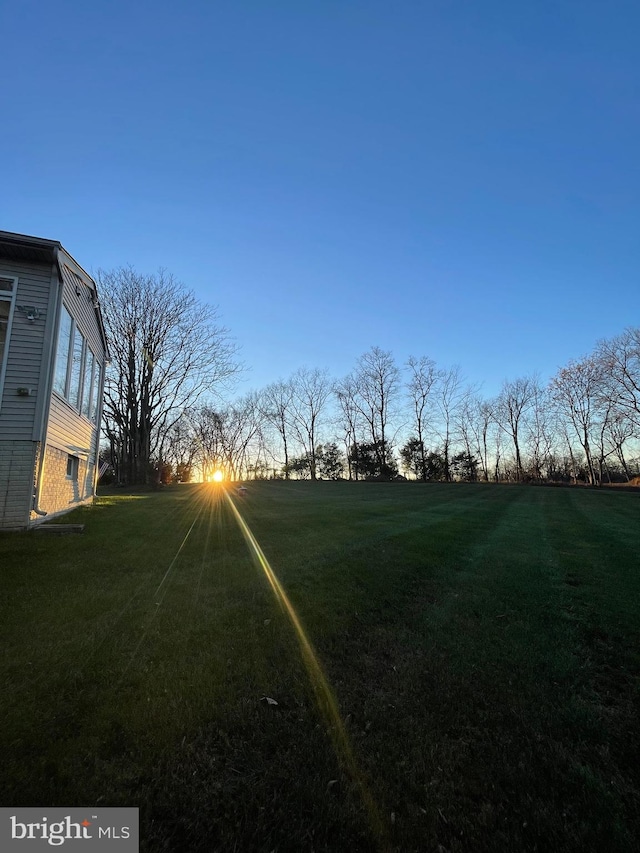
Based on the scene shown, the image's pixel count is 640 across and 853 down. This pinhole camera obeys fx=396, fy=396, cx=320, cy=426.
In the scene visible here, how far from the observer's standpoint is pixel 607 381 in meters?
32.1

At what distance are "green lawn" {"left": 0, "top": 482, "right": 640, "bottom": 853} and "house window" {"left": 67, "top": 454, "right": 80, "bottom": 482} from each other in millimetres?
5514

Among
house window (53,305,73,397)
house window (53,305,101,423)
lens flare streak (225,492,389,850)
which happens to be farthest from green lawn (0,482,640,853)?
house window (53,305,101,423)

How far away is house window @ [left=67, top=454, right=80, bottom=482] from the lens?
1148 cm

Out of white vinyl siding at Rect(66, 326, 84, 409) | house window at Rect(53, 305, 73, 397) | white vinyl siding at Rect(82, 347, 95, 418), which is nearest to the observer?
house window at Rect(53, 305, 73, 397)

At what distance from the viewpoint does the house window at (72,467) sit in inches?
A: 452

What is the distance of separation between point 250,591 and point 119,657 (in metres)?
2.01

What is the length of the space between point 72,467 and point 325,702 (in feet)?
37.9

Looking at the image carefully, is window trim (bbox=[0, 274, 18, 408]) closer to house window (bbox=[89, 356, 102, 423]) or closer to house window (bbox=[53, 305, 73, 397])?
house window (bbox=[53, 305, 73, 397])

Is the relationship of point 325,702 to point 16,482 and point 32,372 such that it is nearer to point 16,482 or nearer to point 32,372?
point 16,482

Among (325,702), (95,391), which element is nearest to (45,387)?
(95,391)

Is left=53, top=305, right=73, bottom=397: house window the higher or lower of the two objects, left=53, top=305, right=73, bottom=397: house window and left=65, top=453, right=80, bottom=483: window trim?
the higher

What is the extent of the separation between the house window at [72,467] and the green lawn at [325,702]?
18.1 feet

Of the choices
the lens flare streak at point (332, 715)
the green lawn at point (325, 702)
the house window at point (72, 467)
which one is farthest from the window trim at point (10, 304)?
the lens flare streak at point (332, 715)

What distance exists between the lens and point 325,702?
314cm
